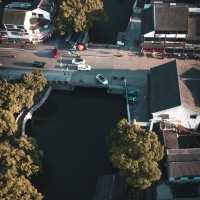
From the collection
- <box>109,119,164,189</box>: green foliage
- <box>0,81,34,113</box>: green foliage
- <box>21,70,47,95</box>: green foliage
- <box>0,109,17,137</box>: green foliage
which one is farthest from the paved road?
<box>109,119,164,189</box>: green foliage

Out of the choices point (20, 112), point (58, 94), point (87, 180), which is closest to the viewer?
point (87, 180)

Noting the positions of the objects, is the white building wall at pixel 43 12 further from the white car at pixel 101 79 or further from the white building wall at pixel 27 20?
the white car at pixel 101 79

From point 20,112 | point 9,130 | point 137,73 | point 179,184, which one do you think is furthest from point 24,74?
point 179,184

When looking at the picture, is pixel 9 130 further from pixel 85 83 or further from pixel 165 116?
pixel 165 116

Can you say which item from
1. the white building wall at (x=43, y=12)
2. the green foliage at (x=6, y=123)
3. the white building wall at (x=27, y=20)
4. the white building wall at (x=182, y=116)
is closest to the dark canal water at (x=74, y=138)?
the green foliage at (x=6, y=123)

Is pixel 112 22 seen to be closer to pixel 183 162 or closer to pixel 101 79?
pixel 101 79
